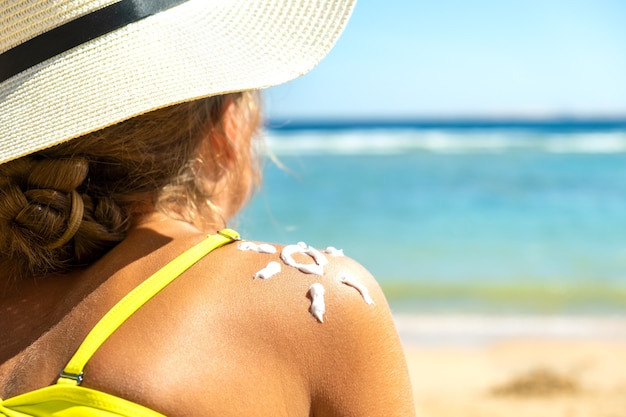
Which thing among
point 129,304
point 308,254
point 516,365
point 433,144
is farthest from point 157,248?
point 433,144

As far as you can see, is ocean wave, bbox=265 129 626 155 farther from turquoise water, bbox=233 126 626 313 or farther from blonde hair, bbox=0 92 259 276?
blonde hair, bbox=0 92 259 276

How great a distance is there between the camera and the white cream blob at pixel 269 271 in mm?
1231

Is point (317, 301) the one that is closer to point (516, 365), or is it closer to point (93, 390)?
point (93, 390)

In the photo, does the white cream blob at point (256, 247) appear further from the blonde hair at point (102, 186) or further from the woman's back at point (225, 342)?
the blonde hair at point (102, 186)

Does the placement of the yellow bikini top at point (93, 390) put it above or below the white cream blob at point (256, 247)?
below

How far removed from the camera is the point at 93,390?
1140mm

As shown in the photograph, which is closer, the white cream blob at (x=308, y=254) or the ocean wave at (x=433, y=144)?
the white cream blob at (x=308, y=254)

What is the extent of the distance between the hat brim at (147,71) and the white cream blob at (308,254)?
28 cm

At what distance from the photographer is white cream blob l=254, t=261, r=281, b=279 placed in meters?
1.23

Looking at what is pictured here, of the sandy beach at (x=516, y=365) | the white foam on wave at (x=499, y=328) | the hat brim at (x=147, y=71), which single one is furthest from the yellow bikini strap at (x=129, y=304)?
the white foam on wave at (x=499, y=328)

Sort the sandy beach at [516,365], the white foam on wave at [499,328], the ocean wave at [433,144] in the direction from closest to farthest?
the sandy beach at [516,365], the white foam on wave at [499,328], the ocean wave at [433,144]

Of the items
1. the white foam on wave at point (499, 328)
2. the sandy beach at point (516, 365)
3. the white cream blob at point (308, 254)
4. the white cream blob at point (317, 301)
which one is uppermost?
the white foam on wave at point (499, 328)

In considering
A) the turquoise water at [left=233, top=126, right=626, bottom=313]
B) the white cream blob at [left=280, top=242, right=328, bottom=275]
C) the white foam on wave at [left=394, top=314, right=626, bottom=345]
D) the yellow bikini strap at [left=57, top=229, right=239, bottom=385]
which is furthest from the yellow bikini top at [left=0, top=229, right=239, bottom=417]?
the white foam on wave at [left=394, top=314, right=626, bottom=345]

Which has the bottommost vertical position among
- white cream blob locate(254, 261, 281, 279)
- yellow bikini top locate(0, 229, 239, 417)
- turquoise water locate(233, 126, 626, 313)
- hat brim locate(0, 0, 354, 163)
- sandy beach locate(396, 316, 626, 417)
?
yellow bikini top locate(0, 229, 239, 417)
